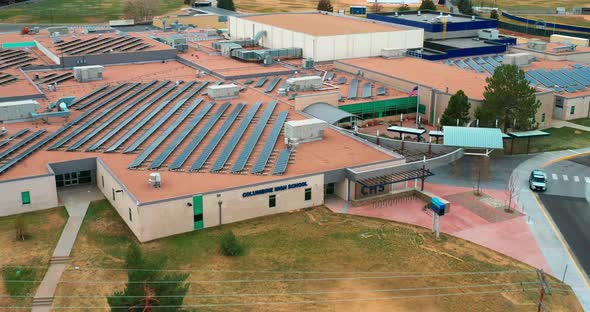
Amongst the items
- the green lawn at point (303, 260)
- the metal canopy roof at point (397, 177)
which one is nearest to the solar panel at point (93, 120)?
the green lawn at point (303, 260)

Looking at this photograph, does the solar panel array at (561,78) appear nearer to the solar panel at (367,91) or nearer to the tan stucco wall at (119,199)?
the solar panel at (367,91)

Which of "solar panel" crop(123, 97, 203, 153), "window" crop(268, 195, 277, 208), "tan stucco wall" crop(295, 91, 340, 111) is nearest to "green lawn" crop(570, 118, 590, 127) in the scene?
"tan stucco wall" crop(295, 91, 340, 111)

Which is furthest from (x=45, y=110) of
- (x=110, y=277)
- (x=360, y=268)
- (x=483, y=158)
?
(x=483, y=158)

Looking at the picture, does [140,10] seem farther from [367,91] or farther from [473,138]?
[473,138]

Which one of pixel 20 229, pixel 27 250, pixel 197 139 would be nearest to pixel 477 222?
pixel 197 139

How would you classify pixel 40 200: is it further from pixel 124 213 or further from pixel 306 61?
pixel 306 61
